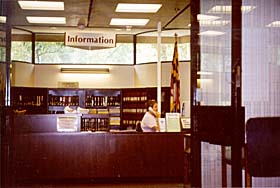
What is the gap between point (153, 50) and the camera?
12.7 meters

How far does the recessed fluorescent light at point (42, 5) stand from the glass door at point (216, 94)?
4.25 metres

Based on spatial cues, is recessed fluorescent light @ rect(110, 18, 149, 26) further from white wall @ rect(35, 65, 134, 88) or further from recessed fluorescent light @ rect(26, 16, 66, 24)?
white wall @ rect(35, 65, 134, 88)

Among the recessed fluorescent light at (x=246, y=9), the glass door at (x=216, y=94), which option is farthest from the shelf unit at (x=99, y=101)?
the recessed fluorescent light at (x=246, y=9)

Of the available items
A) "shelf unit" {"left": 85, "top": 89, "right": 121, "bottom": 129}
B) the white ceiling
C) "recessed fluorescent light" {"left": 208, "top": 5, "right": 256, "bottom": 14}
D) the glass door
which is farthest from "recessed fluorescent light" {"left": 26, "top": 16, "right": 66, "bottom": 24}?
"recessed fluorescent light" {"left": 208, "top": 5, "right": 256, "bottom": 14}

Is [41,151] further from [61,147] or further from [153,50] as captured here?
[153,50]

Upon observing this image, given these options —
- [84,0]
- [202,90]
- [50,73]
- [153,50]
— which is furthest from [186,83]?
[202,90]

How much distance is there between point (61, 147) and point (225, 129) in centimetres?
401

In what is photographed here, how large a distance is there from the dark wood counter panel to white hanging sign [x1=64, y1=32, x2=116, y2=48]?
86.6 inches

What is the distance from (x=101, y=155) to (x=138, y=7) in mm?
2942

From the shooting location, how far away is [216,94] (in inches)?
182

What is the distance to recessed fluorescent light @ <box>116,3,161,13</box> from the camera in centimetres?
886

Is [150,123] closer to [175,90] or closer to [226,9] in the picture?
[175,90]

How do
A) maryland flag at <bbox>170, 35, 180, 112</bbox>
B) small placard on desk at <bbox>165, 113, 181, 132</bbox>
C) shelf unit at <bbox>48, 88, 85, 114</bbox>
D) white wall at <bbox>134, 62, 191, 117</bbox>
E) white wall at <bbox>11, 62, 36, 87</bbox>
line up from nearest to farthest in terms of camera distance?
small placard on desk at <bbox>165, 113, 181, 132</bbox> < maryland flag at <bbox>170, 35, 180, 112</bbox> < white wall at <bbox>134, 62, 191, 117</bbox> < white wall at <bbox>11, 62, 36, 87</bbox> < shelf unit at <bbox>48, 88, 85, 114</bbox>

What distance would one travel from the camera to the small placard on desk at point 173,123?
26.9ft
